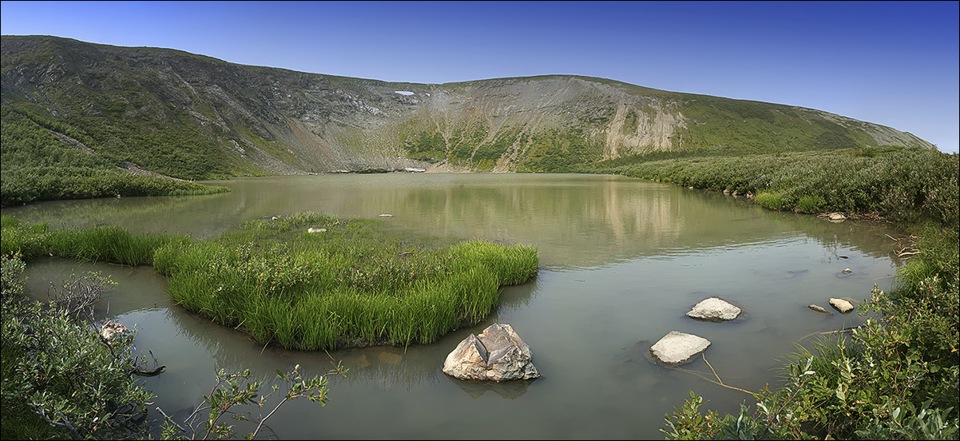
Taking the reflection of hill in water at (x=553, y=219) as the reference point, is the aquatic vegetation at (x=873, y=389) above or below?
above

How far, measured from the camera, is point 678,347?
810 centimetres

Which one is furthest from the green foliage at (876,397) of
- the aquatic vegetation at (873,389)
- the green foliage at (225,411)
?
the green foliage at (225,411)

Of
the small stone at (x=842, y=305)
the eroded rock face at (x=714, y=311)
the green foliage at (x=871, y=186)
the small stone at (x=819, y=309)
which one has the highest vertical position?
the green foliage at (x=871, y=186)

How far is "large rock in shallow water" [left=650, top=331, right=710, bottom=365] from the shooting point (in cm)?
783

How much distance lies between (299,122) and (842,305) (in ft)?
554

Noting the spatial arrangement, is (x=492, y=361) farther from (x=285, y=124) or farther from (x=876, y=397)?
(x=285, y=124)

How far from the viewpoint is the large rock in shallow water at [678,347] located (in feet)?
25.7

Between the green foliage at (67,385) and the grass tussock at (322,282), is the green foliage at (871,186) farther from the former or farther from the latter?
the green foliage at (67,385)

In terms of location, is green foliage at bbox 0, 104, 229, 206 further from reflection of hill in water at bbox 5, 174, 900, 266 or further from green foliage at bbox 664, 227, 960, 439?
green foliage at bbox 664, 227, 960, 439

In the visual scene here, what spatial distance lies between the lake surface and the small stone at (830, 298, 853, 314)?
A: 38 centimetres

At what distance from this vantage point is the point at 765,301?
37.0ft

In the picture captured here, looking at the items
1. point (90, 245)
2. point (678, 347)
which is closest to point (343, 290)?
point (678, 347)


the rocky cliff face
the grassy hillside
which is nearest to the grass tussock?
the grassy hillside

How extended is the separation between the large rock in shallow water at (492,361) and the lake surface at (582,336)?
0.59 feet
